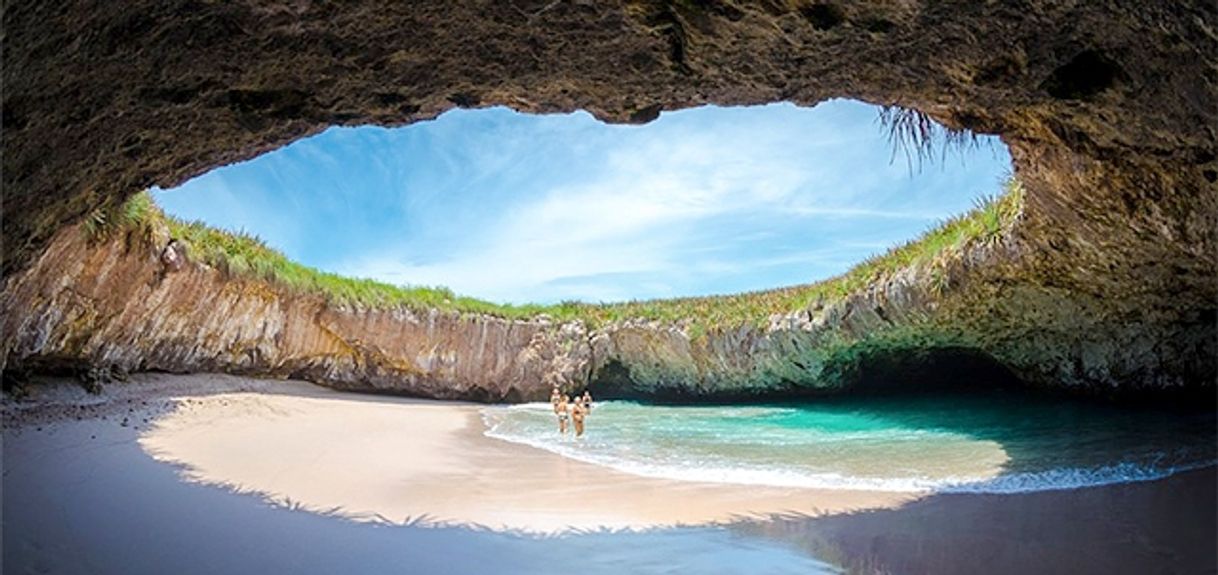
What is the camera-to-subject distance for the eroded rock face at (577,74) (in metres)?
2.89

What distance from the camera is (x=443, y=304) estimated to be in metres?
19.0

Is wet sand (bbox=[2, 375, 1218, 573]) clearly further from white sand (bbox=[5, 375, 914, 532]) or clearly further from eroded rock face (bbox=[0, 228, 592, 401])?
eroded rock face (bbox=[0, 228, 592, 401])

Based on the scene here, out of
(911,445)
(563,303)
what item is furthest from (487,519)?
(563,303)

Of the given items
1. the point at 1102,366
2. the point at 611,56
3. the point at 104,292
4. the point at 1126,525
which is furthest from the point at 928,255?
the point at 104,292

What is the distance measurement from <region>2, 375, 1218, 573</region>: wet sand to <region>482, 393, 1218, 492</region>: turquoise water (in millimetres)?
601

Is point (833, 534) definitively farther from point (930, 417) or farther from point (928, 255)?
point (930, 417)

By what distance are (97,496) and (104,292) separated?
6.06 m

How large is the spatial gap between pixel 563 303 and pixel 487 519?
16784 millimetres

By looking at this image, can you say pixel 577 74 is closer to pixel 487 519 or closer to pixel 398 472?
pixel 487 519

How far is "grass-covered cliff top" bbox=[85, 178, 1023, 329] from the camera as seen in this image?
30.7ft

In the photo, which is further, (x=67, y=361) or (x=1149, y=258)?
(x=67, y=361)

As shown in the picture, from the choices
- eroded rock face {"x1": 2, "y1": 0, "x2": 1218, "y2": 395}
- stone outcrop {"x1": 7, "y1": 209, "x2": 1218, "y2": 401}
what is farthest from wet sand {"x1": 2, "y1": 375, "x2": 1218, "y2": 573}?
stone outcrop {"x1": 7, "y1": 209, "x2": 1218, "y2": 401}

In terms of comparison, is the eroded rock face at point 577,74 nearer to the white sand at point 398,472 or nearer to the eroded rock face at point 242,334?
the eroded rock face at point 242,334

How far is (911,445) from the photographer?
30.6 feet
